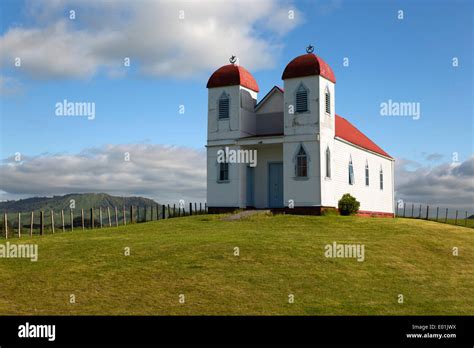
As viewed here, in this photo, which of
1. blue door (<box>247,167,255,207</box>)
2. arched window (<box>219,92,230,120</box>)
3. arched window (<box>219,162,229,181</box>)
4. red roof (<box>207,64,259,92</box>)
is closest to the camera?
arched window (<box>219,162,229,181</box>)

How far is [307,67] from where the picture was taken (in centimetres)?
3634

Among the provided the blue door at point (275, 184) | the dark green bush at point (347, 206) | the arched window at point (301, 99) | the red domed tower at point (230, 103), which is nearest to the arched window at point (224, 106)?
the red domed tower at point (230, 103)

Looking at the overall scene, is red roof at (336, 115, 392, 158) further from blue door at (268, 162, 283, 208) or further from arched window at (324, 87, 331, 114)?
blue door at (268, 162, 283, 208)

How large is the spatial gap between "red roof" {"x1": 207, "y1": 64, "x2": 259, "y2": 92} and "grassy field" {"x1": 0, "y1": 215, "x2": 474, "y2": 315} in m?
14.6

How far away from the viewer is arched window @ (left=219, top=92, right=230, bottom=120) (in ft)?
127

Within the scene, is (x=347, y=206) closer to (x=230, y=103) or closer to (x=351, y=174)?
(x=351, y=174)

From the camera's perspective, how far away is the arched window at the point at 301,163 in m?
35.6

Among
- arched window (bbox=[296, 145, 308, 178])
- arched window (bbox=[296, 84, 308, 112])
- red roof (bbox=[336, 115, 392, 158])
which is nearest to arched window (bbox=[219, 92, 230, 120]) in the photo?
arched window (bbox=[296, 84, 308, 112])

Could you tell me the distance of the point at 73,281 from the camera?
18000 millimetres

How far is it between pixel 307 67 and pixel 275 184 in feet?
25.8

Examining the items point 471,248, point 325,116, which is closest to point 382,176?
point 325,116

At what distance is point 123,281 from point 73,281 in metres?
1.66

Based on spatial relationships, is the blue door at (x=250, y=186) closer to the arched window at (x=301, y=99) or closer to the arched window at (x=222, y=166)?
the arched window at (x=222, y=166)

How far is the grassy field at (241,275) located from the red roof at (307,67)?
1298 centimetres
